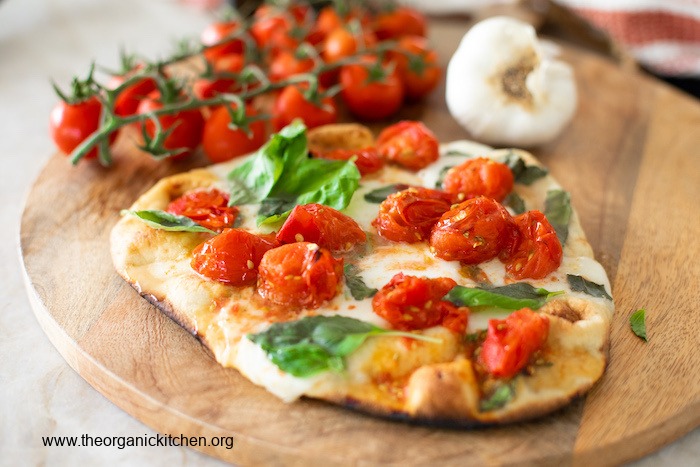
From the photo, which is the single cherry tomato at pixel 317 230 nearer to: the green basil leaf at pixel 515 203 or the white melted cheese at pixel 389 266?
the white melted cheese at pixel 389 266

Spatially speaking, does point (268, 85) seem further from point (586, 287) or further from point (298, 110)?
point (586, 287)

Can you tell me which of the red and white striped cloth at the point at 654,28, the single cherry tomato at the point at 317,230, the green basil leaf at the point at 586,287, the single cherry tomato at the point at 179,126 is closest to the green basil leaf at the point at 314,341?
the single cherry tomato at the point at 317,230

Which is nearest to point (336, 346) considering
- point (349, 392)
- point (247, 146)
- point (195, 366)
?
point (349, 392)

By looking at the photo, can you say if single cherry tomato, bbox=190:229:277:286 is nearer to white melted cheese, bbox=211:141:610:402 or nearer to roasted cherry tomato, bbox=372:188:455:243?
white melted cheese, bbox=211:141:610:402

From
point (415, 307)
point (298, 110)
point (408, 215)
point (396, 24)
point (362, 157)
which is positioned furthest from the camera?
point (396, 24)

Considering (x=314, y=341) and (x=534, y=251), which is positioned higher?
(x=314, y=341)

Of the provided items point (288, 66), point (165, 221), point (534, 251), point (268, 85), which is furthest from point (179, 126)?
point (534, 251)
